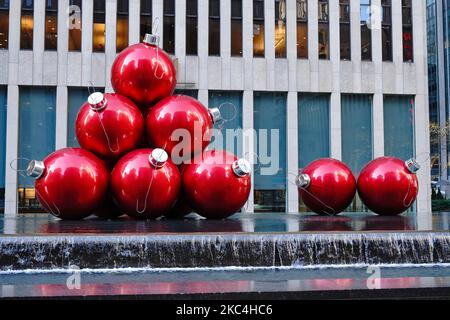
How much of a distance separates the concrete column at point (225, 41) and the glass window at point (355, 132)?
5747 mm

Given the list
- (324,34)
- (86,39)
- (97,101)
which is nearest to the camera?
(97,101)

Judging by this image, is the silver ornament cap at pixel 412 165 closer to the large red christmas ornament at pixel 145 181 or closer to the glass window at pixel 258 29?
the large red christmas ornament at pixel 145 181

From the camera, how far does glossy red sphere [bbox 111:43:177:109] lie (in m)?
8.28

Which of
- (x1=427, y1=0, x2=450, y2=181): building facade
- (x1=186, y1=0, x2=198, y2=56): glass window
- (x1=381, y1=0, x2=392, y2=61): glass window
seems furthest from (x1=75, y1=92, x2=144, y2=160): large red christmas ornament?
(x1=427, y1=0, x2=450, y2=181): building facade

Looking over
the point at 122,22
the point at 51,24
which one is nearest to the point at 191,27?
the point at 122,22

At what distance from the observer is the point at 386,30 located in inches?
1053

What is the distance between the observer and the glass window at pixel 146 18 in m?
24.8

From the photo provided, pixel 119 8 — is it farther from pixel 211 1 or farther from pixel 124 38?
pixel 211 1

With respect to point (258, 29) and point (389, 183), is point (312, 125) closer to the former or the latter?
point (258, 29)

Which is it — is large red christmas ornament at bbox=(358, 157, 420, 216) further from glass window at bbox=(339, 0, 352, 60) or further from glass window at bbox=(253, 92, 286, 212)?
glass window at bbox=(339, 0, 352, 60)

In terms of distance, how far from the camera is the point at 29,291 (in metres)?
3.85

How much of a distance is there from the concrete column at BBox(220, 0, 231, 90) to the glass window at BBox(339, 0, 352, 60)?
5422 mm

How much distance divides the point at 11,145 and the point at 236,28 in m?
11.3

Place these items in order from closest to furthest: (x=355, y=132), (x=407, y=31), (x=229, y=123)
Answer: (x=229, y=123) → (x=355, y=132) → (x=407, y=31)
